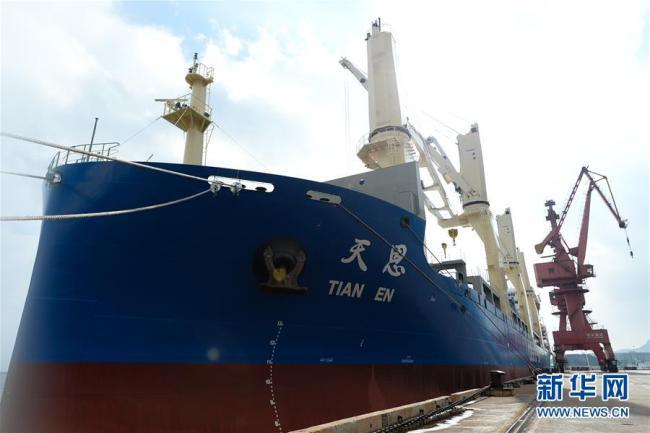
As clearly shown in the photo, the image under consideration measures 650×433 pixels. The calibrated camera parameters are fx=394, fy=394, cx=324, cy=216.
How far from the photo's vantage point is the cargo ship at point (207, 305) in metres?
6.65

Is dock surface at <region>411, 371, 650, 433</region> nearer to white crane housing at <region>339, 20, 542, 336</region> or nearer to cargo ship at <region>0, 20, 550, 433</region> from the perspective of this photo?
cargo ship at <region>0, 20, 550, 433</region>

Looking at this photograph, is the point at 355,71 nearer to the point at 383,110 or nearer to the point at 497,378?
the point at 383,110

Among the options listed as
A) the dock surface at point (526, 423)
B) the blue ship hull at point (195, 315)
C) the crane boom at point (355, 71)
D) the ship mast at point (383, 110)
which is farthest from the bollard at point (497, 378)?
the crane boom at point (355, 71)

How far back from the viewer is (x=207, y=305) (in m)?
7.36

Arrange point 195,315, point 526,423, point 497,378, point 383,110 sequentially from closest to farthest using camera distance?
1. point 195,315
2. point 526,423
3. point 497,378
4. point 383,110

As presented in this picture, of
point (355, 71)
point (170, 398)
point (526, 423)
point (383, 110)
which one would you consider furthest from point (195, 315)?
point (355, 71)

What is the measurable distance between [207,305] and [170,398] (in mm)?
1658

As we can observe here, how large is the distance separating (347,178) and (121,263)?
8.44m

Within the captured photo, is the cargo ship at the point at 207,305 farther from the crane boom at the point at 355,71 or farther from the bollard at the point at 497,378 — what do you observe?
the crane boom at the point at 355,71

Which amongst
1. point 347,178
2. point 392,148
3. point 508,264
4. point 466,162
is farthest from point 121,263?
point 508,264

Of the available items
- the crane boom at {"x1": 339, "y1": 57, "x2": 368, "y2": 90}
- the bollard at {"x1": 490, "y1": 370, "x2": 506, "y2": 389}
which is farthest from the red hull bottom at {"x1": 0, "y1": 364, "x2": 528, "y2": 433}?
the crane boom at {"x1": 339, "y1": 57, "x2": 368, "y2": 90}

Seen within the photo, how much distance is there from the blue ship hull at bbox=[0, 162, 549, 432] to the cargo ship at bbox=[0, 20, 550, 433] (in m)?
0.02

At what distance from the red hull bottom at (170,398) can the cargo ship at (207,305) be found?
0.07 ft

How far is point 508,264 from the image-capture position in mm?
31859
